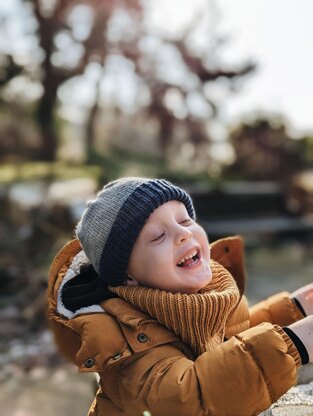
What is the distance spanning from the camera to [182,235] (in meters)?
1.56

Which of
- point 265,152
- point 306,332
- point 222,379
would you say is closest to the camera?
point 222,379

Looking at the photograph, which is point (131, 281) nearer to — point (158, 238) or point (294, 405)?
point (158, 238)

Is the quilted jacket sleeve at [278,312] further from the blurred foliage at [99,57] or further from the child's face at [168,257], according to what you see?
the blurred foliage at [99,57]

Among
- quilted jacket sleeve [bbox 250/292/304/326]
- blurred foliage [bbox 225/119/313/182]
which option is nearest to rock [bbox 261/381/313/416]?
quilted jacket sleeve [bbox 250/292/304/326]

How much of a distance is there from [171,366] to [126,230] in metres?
0.41

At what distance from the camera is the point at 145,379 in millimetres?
1386

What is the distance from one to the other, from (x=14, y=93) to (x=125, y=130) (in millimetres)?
6230

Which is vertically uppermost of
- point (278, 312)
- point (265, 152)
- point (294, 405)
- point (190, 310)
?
point (190, 310)

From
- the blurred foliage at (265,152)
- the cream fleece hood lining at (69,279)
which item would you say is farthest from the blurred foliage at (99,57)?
the cream fleece hood lining at (69,279)

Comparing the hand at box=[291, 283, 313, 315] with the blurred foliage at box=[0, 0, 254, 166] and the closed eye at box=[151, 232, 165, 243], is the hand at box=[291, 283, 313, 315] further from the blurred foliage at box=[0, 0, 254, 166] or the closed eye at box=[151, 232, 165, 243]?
the blurred foliage at box=[0, 0, 254, 166]

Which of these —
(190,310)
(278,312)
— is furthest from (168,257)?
(278,312)

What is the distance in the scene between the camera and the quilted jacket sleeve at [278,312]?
75.5 inches

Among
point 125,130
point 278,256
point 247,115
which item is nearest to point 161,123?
point 247,115

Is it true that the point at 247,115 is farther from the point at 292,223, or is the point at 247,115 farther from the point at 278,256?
the point at 278,256
